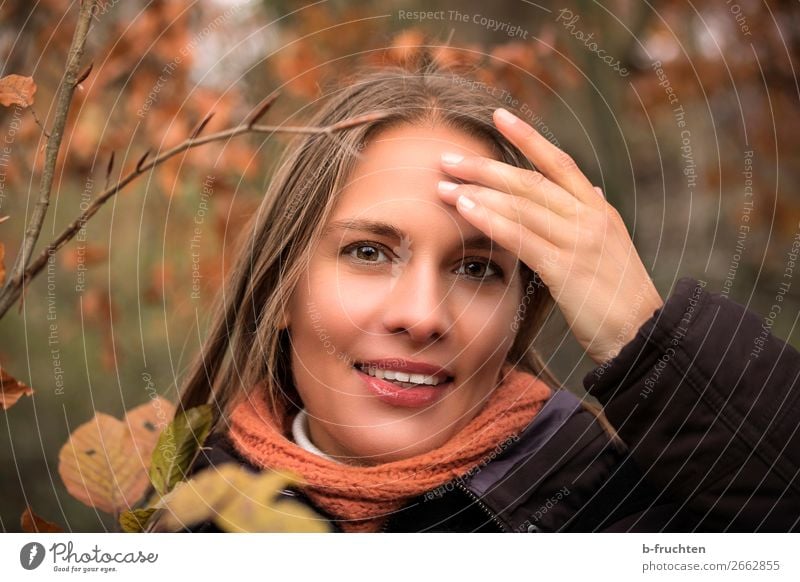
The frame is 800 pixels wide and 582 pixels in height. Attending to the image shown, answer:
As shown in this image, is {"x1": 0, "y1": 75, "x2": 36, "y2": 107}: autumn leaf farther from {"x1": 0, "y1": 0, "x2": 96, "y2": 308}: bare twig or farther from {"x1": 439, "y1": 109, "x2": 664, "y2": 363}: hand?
{"x1": 439, "y1": 109, "x2": 664, "y2": 363}: hand

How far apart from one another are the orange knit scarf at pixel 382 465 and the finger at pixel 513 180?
0.71ft

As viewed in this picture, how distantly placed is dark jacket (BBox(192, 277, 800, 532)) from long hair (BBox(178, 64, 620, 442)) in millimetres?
115

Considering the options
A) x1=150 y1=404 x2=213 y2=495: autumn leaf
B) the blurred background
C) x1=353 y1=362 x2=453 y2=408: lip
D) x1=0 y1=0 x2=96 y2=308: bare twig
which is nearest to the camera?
x1=0 y1=0 x2=96 y2=308: bare twig

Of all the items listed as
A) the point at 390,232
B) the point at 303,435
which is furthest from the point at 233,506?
the point at 390,232

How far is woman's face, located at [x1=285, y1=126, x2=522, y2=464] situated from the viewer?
36.3 inches

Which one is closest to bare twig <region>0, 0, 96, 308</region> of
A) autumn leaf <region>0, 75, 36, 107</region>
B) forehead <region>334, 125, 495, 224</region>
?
autumn leaf <region>0, 75, 36, 107</region>

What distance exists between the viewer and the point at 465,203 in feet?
2.99

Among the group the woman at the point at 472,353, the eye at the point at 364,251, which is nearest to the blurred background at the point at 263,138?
the woman at the point at 472,353

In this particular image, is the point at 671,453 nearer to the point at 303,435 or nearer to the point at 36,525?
the point at 303,435

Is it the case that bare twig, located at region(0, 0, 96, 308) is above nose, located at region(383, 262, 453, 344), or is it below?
above

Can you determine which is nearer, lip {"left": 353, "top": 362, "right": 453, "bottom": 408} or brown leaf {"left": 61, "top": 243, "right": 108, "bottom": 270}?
lip {"left": 353, "top": 362, "right": 453, "bottom": 408}

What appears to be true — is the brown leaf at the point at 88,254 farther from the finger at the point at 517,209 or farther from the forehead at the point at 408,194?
the finger at the point at 517,209

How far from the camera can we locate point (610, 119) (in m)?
1.36
